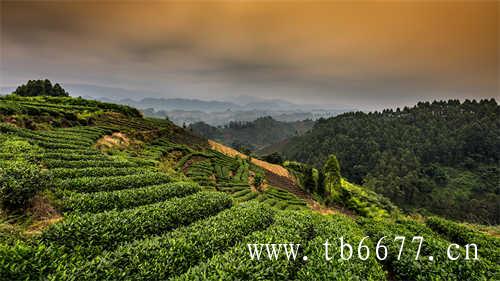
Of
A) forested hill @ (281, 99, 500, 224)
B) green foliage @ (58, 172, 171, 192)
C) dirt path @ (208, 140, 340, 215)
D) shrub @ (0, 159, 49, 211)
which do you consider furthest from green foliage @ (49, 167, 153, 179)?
forested hill @ (281, 99, 500, 224)

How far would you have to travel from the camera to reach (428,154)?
99.4m

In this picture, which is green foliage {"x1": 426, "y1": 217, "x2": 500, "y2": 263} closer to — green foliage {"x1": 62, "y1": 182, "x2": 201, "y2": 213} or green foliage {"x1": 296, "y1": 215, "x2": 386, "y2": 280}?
green foliage {"x1": 296, "y1": 215, "x2": 386, "y2": 280}

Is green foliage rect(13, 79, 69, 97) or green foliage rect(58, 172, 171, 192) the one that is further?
green foliage rect(13, 79, 69, 97)

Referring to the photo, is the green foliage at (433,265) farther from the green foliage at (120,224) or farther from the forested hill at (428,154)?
the forested hill at (428,154)

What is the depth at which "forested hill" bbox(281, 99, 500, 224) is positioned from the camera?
70375mm

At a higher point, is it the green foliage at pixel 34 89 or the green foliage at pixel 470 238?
the green foliage at pixel 34 89

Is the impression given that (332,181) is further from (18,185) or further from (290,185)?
(18,185)

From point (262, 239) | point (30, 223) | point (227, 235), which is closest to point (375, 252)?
point (262, 239)

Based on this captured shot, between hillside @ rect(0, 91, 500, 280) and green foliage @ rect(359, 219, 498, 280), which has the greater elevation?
hillside @ rect(0, 91, 500, 280)

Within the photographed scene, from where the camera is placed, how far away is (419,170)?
8550 cm

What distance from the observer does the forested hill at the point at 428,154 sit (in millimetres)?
70375

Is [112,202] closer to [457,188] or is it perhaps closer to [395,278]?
[395,278]

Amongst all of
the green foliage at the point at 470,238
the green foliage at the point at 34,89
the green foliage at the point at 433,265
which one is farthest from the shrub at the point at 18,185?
the green foliage at the point at 34,89

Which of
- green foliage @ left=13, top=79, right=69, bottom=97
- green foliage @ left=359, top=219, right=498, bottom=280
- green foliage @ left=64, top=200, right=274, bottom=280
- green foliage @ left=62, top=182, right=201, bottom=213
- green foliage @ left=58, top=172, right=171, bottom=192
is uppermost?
green foliage @ left=13, top=79, right=69, bottom=97
